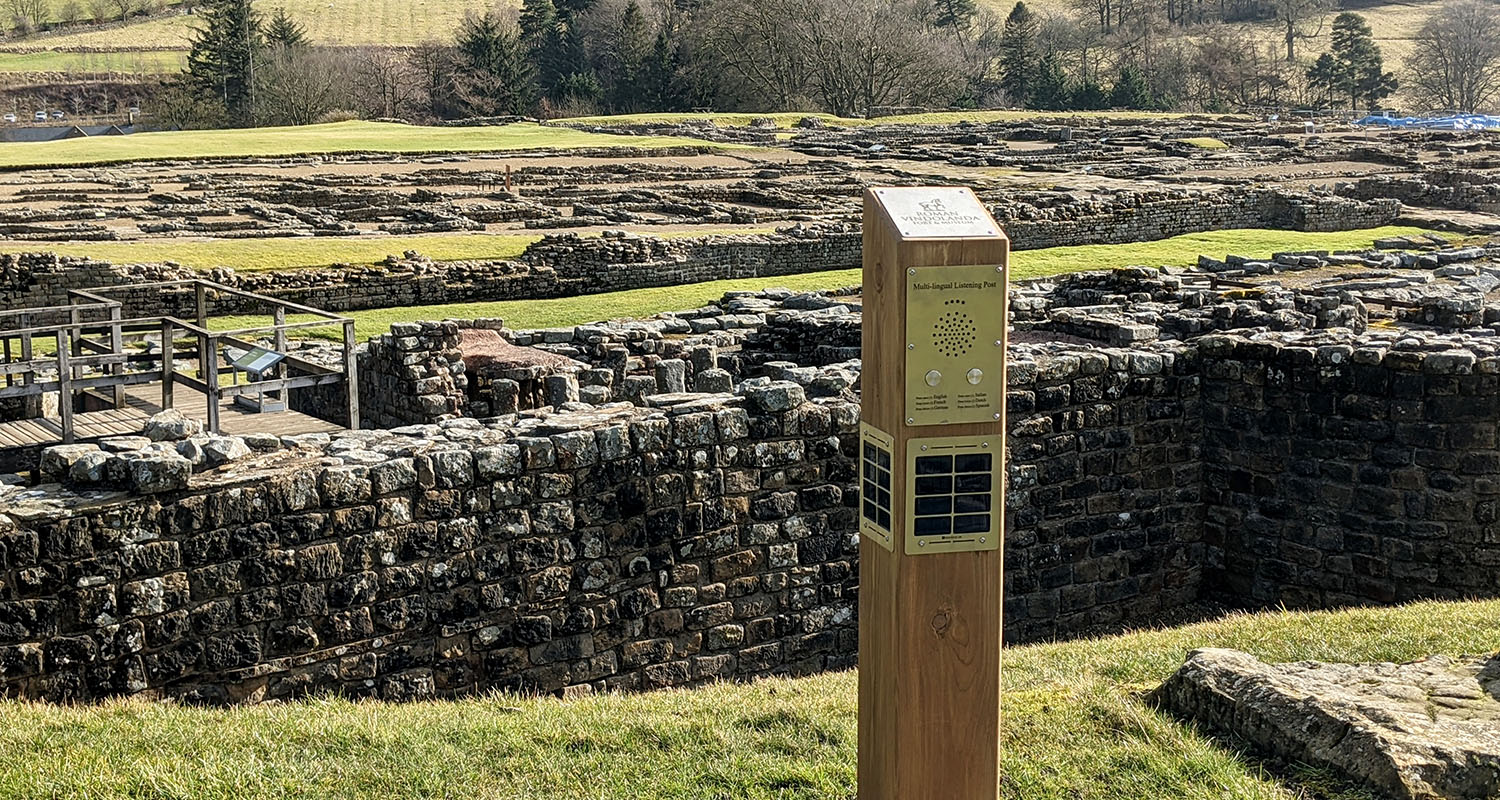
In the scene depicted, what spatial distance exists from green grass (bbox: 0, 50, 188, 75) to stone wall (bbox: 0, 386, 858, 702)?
9081cm

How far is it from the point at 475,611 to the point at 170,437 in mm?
1751

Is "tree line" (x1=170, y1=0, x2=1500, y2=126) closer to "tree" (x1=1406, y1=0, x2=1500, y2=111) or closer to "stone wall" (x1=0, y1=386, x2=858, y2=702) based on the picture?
"tree" (x1=1406, y1=0, x2=1500, y2=111)

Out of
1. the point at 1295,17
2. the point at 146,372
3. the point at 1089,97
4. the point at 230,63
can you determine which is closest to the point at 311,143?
the point at 230,63

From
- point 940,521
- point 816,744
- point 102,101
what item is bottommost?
point 816,744

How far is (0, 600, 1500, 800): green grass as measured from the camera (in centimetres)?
499

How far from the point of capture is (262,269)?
23.8 m

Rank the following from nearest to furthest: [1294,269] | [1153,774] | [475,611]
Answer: [1153,774], [475,611], [1294,269]

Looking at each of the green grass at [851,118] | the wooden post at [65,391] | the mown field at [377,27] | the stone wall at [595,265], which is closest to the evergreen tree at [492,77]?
the green grass at [851,118]

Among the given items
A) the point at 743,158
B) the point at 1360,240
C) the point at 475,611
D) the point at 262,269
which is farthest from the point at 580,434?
the point at 743,158

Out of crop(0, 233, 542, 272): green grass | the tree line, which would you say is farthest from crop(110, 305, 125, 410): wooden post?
the tree line

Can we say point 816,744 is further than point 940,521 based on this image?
Yes

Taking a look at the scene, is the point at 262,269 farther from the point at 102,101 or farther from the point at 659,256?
the point at 102,101

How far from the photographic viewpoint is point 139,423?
12133mm

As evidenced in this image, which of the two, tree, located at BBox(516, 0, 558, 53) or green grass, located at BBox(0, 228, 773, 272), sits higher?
tree, located at BBox(516, 0, 558, 53)
